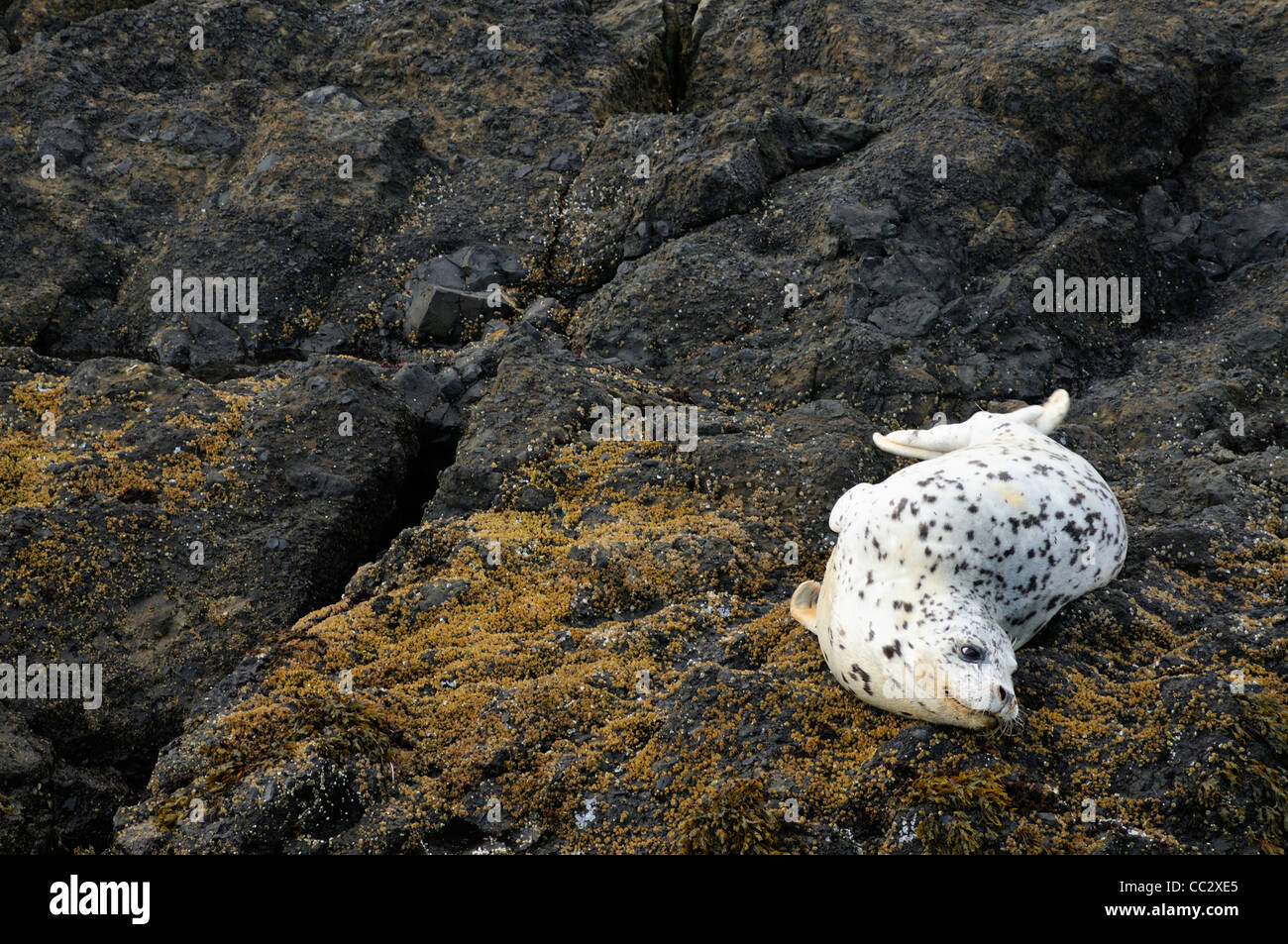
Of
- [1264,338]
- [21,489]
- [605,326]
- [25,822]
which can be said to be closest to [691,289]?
[605,326]

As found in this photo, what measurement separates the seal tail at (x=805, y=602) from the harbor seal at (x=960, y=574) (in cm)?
9

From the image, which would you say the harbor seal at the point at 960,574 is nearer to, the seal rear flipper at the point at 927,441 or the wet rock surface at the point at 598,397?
the wet rock surface at the point at 598,397

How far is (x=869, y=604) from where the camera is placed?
6.15 meters

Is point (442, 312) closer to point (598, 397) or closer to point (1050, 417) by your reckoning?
point (598, 397)

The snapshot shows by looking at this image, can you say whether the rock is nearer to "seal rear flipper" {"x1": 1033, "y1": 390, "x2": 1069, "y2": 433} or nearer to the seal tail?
the seal tail

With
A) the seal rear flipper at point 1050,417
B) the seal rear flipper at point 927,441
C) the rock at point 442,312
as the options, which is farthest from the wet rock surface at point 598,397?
the seal rear flipper at point 1050,417

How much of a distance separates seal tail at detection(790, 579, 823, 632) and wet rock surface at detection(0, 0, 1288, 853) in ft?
0.52

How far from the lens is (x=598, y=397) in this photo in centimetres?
956

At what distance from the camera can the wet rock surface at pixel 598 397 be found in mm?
5949

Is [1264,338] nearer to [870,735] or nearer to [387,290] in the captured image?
[870,735]

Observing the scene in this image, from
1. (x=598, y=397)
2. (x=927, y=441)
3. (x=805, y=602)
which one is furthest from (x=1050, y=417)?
(x=598, y=397)

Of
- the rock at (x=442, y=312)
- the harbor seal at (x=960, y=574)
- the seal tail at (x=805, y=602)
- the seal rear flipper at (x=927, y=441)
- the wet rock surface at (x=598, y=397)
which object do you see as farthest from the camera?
the rock at (x=442, y=312)

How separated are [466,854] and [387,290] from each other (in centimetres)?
777

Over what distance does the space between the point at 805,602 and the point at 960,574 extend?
1.35 metres
